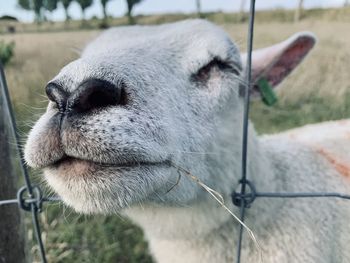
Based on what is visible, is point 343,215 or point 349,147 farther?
point 349,147

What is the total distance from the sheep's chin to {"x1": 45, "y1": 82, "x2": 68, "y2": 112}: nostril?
0.17 meters

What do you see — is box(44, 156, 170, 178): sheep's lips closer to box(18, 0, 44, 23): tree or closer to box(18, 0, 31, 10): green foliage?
box(18, 0, 44, 23): tree

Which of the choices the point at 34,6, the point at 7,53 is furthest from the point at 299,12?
the point at 34,6

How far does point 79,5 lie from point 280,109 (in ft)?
16.5

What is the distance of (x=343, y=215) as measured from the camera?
2.31 meters

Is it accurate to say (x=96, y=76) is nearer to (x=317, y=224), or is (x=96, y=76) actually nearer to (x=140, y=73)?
(x=140, y=73)

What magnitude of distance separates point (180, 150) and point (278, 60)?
3.39 ft

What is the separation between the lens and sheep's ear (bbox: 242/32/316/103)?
2424 millimetres

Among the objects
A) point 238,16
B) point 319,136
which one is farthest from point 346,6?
point 319,136

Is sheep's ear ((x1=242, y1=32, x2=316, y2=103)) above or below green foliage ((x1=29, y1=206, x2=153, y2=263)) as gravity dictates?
above

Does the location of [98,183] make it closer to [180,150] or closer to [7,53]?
[180,150]

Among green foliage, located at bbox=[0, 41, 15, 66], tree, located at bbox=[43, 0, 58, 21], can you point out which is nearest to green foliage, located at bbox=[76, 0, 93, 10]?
tree, located at bbox=[43, 0, 58, 21]

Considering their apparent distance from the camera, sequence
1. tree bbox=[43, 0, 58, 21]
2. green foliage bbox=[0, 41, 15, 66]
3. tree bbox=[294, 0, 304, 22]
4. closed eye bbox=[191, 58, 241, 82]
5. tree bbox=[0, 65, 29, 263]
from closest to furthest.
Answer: closed eye bbox=[191, 58, 241, 82]
tree bbox=[0, 65, 29, 263]
tree bbox=[43, 0, 58, 21]
green foliage bbox=[0, 41, 15, 66]
tree bbox=[294, 0, 304, 22]

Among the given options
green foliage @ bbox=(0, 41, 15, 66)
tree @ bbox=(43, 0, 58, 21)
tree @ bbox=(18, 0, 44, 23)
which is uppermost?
tree @ bbox=(43, 0, 58, 21)
